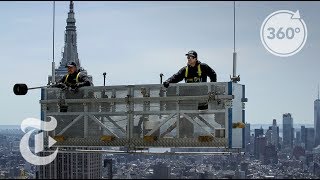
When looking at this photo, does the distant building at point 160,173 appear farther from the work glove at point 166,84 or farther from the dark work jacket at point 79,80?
the dark work jacket at point 79,80

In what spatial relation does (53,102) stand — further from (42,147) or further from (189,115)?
(189,115)

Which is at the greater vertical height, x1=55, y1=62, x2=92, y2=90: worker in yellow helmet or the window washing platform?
x1=55, y1=62, x2=92, y2=90: worker in yellow helmet

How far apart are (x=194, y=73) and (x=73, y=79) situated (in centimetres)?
423

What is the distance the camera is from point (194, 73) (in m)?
17.7

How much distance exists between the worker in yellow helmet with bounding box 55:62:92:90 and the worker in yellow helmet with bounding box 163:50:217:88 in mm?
3226

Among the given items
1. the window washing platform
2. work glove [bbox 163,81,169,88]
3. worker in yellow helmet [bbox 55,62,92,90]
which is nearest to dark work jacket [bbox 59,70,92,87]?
worker in yellow helmet [bbox 55,62,92,90]

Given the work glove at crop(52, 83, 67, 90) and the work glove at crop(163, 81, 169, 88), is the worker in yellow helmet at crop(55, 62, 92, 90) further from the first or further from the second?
the work glove at crop(163, 81, 169, 88)

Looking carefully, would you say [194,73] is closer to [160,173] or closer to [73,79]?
[73,79]

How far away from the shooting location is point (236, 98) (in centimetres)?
1689

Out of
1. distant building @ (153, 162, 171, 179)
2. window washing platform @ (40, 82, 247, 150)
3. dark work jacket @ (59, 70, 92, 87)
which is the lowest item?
distant building @ (153, 162, 171, 179)

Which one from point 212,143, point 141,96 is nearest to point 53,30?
point 141,96

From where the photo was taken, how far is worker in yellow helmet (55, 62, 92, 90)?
19.1 metres

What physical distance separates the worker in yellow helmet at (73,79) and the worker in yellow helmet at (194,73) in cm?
323

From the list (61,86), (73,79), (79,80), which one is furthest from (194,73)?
(61,86)
